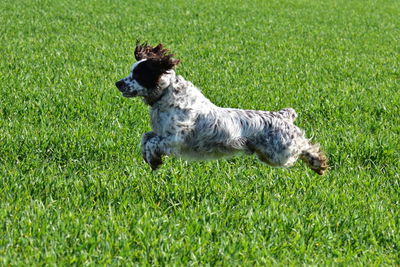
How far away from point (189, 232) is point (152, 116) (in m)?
1.25

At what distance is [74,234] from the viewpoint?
4.70 m

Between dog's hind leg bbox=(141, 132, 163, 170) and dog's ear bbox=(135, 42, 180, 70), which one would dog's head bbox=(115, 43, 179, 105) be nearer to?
dog's ear bbox=(135, 42, 180, 70)

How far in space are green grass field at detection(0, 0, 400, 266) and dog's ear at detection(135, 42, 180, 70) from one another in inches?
46.1

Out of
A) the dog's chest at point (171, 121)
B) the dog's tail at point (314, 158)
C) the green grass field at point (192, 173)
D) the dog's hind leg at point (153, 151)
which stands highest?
the dog's chest at point (171, 121)

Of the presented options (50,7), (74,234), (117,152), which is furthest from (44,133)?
(50,7)

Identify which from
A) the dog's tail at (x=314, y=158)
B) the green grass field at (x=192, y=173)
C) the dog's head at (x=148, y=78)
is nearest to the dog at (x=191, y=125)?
the dog's head at (x=148, y=78)

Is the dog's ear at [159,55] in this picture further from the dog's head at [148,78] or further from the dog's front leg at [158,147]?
the dog's front leg at [158,147]

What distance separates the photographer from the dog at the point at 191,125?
541 cm

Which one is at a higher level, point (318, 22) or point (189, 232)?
point (189, 232)

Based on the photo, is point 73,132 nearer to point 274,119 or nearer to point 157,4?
point 274,119

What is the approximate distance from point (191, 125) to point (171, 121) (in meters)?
0.19

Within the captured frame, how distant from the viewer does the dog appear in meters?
5.41

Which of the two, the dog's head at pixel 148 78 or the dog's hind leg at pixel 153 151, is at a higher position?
the dog's head at pixel 148 78

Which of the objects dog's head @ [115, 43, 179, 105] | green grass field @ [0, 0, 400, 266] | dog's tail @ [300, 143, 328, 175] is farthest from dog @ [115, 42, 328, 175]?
green grass field @ [0, 0, 400, 266]
